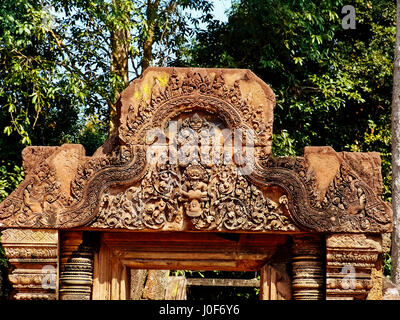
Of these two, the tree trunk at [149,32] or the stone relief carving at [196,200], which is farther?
the tree trunk at [149,32]

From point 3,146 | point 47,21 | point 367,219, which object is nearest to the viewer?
point 367,219

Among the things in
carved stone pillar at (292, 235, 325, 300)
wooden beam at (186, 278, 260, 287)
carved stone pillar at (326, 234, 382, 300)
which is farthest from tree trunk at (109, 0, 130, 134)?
carved stone pillar at (326, 234, 382, 300)

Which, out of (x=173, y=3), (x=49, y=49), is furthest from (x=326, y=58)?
(x=49, y=49)

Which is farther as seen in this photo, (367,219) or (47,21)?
(47,21)

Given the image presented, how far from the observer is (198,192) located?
5.27 m

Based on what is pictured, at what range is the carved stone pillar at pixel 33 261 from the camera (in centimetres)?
528

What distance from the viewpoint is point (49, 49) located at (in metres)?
10.4

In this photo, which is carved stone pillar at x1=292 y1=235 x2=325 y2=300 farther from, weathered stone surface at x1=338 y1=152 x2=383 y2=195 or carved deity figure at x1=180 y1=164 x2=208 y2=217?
carved deity figure at x1=180 y1=164 x2=208 y2=217

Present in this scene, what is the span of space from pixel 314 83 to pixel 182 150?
20.1ft

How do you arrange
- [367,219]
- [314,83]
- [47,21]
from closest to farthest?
[367,219]
[47,21]
[314,83]

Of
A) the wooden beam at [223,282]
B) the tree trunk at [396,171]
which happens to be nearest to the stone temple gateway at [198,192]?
the tree trunk at [396,171]

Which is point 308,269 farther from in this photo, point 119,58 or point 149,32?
point 119,58

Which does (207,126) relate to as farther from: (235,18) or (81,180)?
(235,18)

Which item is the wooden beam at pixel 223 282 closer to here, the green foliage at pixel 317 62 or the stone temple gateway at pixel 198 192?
the green foliage at pixel 317 62
